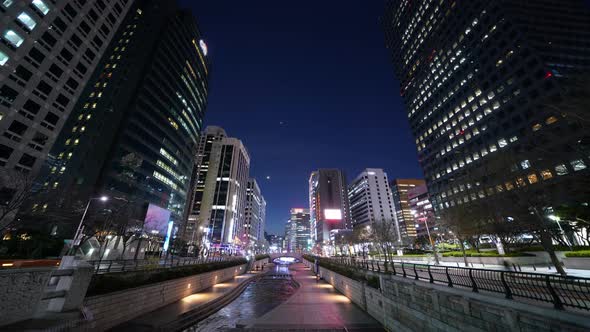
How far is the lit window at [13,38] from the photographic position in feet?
101

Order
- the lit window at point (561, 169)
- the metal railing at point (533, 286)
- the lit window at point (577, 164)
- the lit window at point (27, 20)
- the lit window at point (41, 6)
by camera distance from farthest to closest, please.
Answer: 1. the lit window at point (561, 169)
2. the lit window at point (577, 164)
3. the lit window at point (41, 6)
4. the lit window at point (27, 20)
5. the metal railing at point (533, 286)

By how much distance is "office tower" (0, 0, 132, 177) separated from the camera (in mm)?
31094

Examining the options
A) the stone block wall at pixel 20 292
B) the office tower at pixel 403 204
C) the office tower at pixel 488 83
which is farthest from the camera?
the office tower at pixel 403 204

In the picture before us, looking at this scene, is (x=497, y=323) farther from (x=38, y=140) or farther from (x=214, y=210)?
(x=214, y=210)

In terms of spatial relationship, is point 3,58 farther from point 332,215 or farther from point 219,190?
point 332,215

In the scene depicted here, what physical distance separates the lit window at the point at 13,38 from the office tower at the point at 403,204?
165m

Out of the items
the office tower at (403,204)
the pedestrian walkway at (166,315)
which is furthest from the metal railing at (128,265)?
the office tower at (403,204)

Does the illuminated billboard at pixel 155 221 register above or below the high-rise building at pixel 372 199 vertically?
below

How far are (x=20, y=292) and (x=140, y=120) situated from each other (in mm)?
58146

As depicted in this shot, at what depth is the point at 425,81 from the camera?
90250 millimetres

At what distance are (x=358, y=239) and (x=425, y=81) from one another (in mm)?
72610

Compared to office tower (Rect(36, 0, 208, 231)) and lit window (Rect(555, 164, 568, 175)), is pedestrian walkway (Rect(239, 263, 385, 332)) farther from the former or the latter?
lit window (Rect(555, 164, 568, 175))

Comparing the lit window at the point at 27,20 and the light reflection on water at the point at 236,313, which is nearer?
the light reflection on water at the point at 236,313

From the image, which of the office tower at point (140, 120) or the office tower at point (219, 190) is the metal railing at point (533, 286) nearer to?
the office tower at point (140, 120)
